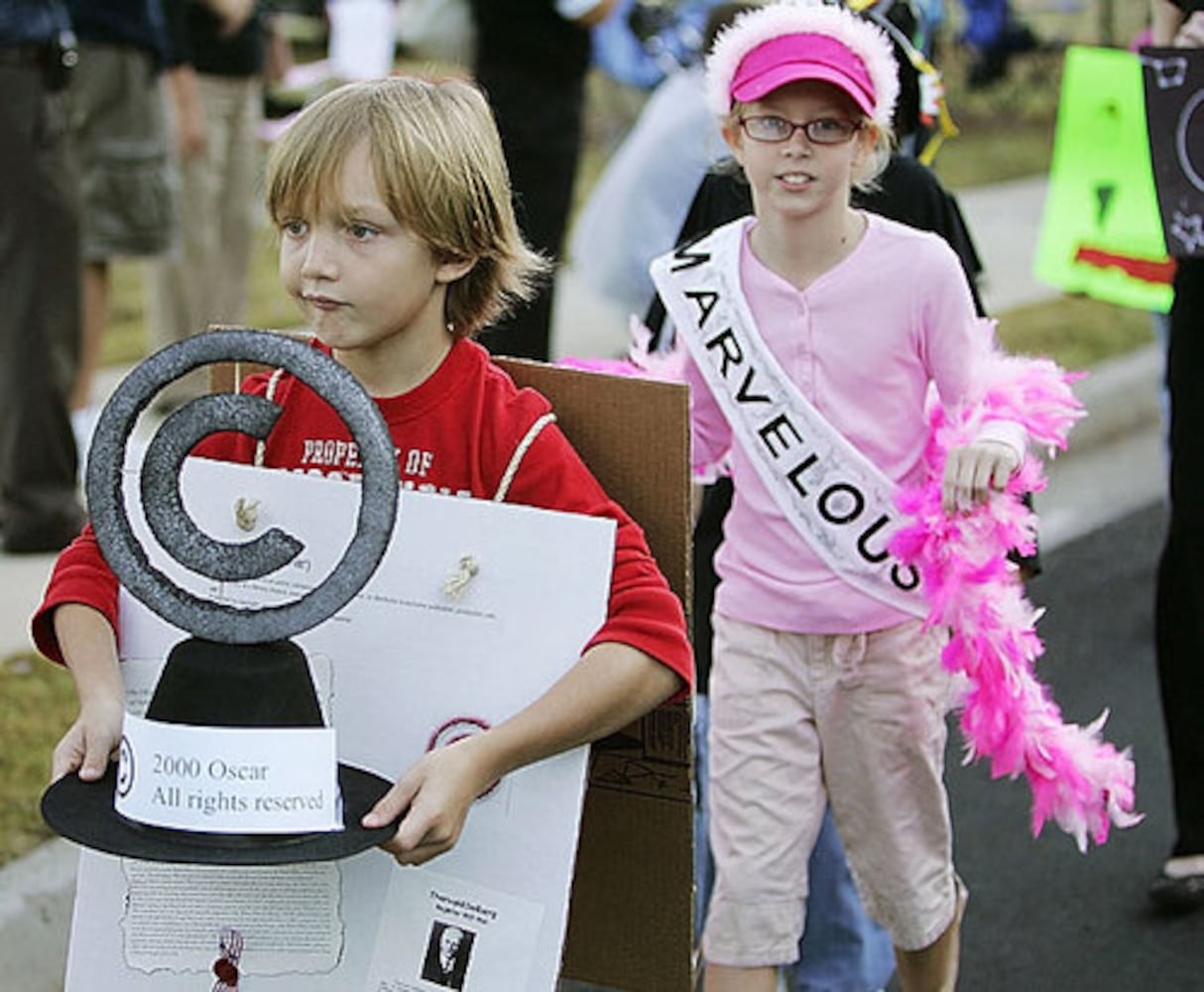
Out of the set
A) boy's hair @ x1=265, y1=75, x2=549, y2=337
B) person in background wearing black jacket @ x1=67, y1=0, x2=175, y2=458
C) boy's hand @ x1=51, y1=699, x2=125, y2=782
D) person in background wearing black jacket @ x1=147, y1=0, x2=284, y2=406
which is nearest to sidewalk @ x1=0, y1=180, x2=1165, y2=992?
person in background wearing black jacket @ x1=67, y1=0, x2=175, y2=458

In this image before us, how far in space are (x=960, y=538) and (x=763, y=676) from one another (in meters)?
0.39

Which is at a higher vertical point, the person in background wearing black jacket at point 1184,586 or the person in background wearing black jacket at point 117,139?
the person in background wearing black jacket at point 117,139

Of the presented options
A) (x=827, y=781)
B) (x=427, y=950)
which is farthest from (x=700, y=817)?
(x=427, y=950)

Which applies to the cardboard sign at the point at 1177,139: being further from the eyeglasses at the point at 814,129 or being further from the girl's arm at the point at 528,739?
the girl's arm at the point at 528,739

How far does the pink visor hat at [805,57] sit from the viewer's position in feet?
10.7

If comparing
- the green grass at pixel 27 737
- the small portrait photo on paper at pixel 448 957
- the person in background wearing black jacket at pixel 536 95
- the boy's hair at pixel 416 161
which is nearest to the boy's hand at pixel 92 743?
the small portrait photo on paper at pixel 448 957

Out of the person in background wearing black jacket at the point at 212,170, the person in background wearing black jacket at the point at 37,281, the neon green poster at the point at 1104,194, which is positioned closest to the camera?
the neon green poster at the point at 1104,194

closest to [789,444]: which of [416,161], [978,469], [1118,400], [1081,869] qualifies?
[978,469]

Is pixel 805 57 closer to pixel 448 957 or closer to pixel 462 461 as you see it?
pixel 462 461

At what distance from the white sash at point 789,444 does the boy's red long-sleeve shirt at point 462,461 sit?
0.67m

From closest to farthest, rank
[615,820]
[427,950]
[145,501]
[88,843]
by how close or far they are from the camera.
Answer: [88,843], [145,501], [427,950], [615,820]

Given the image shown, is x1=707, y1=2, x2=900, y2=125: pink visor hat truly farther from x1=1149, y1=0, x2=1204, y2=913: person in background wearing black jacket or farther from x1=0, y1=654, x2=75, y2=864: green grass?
x1=0, y1=654, x2=75, y2=864: green grass

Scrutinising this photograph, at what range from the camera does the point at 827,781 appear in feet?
11.5

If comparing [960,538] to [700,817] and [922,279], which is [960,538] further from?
[700,817]
